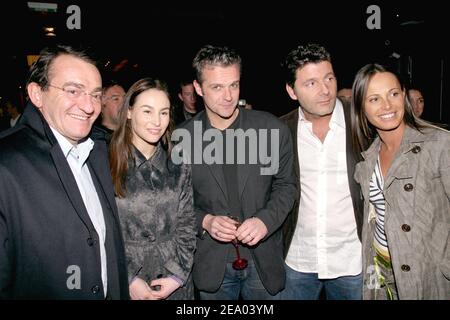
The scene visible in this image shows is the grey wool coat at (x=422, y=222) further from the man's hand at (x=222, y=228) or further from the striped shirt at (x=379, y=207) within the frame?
the man's hand at (x=222, y=228)

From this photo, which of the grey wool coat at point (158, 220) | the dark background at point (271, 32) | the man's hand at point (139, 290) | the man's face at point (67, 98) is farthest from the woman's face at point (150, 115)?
the dark background at point (271, 32)

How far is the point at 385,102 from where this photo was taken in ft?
7.88

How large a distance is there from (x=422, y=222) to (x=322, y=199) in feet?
2.22

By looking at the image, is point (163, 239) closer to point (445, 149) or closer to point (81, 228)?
point (81, 228)

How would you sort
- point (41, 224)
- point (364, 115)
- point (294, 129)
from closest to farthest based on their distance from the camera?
point (41, 224), point (364, 115), point (294, 129)

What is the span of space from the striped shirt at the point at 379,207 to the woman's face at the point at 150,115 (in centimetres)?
152

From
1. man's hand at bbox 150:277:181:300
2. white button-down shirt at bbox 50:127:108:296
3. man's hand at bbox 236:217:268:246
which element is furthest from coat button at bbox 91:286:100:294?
man's hand at bbox 236:217:268:246

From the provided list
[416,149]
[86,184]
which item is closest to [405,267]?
[416,149]

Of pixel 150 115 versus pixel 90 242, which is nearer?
pixel 90 242

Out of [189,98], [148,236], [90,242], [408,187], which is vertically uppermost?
[189,98]

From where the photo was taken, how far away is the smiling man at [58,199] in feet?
5.32

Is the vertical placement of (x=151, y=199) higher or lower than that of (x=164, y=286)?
higher

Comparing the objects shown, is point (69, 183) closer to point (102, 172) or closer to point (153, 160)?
point (102, 172)
